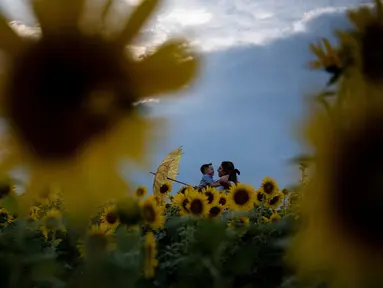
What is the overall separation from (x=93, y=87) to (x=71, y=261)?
1.57m

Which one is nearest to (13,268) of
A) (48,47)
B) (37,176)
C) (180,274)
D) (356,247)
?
(180,274)

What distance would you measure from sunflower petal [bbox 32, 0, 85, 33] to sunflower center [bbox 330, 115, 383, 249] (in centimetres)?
35

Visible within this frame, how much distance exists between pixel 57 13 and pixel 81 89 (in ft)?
0.32

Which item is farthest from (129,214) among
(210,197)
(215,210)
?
(210,197)

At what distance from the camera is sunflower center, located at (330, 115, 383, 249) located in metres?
0.66

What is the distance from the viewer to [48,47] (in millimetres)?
707

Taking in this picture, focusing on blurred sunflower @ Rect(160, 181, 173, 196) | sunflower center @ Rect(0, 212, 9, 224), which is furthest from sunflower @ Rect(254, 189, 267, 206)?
sunflower center @ Rect(0, 212, 9, 224)

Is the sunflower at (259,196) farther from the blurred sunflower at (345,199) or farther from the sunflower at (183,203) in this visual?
the blurred sunflower at (345,199)

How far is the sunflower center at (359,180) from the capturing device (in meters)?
0.66

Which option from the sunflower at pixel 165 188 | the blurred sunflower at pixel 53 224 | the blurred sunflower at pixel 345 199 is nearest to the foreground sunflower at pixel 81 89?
the blurred sunflower at pixel 345 199

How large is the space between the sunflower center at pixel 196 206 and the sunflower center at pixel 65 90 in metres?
1.89

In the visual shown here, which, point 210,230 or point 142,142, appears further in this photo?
point 210,230

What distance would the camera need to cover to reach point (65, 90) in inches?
27.2

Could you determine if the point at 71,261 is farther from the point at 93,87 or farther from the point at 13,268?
the point at 93,87
